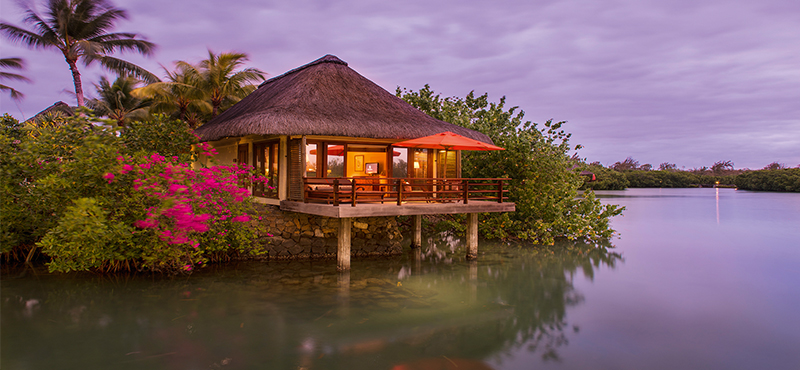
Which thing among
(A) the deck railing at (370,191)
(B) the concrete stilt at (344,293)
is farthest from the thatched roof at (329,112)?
(B) the concrete stilt at (344,293)

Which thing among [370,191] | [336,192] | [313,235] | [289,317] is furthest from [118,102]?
[289,317]

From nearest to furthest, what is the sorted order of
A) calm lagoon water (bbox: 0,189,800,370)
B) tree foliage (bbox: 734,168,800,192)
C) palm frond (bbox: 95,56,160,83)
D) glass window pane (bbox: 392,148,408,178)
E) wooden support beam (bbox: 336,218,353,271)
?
calm lagoon water (bbox: 0,189,800,370) → wooden support beam (bbox: 336,218,353,271) → glass window pane (bbox: 392,148,408,178) → palm frond (bbox: 95,56,160,83) → tree foliage (bbox: 734,168,800,192)

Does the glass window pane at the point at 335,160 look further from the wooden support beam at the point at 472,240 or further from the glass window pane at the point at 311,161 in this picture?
the wooden support beam at the point at 472,240

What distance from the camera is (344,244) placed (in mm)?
9930

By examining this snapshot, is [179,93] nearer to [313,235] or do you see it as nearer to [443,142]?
[313,235]

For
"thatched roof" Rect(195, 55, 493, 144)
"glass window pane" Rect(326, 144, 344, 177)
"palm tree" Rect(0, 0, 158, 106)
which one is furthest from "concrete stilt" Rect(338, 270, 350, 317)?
"palm tree" Rect(0, 0, 158, 106)

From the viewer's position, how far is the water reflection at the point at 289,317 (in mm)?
5828

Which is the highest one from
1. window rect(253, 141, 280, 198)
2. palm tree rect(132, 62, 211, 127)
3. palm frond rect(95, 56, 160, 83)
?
palm frond rect(95, 56, 160, 83)

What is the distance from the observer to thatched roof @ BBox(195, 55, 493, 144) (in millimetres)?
10047

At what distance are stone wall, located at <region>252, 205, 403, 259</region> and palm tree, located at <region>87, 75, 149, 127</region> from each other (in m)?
15.6

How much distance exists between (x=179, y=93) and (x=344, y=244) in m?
13.6

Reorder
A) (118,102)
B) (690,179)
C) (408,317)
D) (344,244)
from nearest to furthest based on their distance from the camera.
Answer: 1. (408,317)
2. (344,244)
3. (118,102)
4. (690,179)

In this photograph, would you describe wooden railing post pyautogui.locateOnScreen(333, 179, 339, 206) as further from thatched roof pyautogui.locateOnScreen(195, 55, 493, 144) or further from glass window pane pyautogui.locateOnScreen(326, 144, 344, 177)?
glass window pane pyautogui.locateOnScreen(326, 144, 344, 177)

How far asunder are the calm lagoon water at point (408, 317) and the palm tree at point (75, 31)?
35.6 feet
